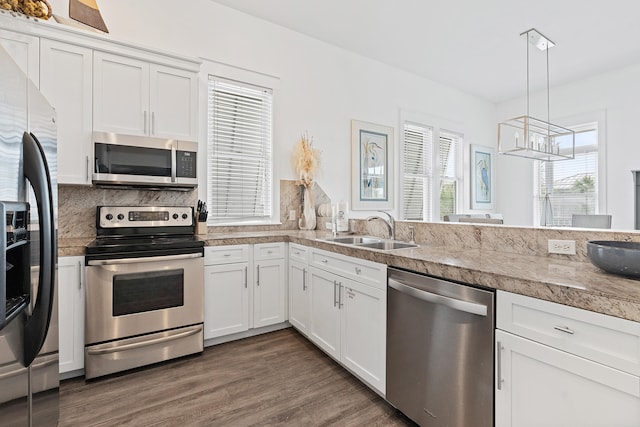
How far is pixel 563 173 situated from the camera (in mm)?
5094

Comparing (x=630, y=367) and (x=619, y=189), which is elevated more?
(x=619, y=189)

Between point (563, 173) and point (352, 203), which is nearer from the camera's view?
point (352, 203)

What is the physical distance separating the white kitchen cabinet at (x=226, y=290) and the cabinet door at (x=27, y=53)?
170 centimetres

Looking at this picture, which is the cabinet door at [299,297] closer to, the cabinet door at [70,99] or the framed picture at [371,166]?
the framed picture at [371,166]

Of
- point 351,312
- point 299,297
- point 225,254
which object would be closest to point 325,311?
point 351,312

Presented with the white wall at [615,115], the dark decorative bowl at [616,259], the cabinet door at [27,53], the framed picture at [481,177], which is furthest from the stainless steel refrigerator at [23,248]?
the white wall at [615,115]

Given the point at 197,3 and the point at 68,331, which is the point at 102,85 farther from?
the point at 68,331

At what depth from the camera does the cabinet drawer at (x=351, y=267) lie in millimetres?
1824

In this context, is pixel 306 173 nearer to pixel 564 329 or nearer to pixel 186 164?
pixel 186 164

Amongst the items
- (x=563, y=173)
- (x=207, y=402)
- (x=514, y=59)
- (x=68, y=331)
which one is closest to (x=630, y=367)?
(x=207, y=402)

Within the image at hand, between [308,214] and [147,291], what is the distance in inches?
68.5

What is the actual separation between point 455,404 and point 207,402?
4.67 feet

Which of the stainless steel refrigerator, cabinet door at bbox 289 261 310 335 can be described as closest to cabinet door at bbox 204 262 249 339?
cabinet door at bbox 289 261 310 335

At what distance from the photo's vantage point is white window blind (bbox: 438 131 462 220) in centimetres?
519
